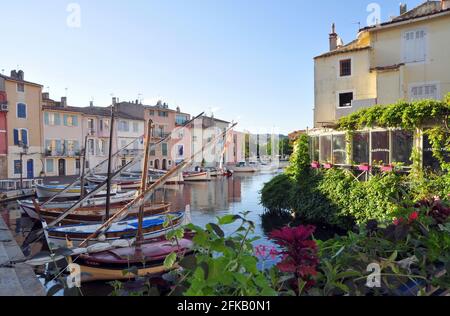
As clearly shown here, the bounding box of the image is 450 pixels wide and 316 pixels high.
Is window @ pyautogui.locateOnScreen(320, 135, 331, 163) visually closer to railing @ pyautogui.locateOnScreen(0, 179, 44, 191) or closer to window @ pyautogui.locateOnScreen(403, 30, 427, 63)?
window @ pyautogui.locateOnScreen(403, 30, 427, 63)

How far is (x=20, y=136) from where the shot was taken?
43250mm

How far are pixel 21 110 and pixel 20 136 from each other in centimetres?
310

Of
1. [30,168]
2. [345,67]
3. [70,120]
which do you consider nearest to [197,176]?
[70,120]

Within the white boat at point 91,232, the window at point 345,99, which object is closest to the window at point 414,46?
the window at point 345,99

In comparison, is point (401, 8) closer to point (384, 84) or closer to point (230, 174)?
point (384, 84)

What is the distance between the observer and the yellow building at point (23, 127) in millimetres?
41906

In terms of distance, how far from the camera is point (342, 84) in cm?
2483

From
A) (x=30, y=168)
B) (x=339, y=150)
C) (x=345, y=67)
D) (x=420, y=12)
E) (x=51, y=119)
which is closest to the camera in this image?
(x=339, y=150)

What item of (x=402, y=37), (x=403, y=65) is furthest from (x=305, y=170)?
(x=402, y=37)

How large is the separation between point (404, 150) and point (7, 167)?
41332mm

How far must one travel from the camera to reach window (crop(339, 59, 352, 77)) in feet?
80.5

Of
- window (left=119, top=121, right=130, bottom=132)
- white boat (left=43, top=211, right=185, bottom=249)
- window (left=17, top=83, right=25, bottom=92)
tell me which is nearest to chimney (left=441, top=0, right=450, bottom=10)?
white boat (left=43, top=211, right=185, bottom=249)

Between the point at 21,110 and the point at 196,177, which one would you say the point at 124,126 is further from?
the point at 21,110

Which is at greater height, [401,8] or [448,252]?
[401,8]
